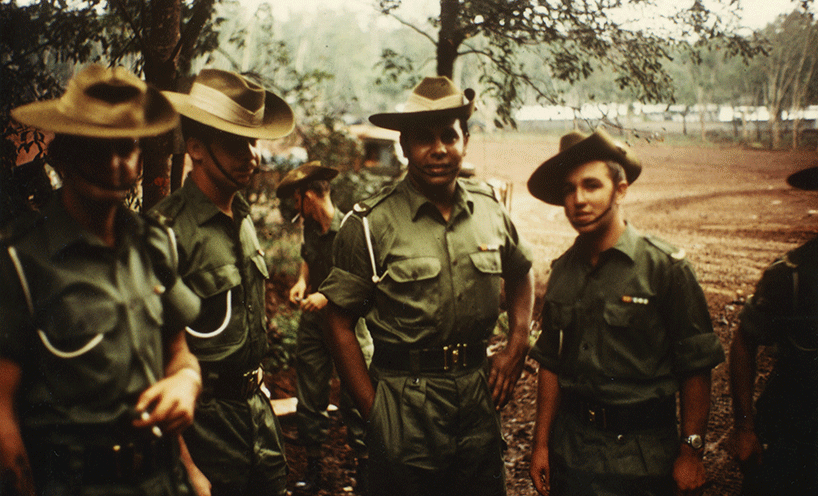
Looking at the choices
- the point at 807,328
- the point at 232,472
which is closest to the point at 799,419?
the point at 807,328

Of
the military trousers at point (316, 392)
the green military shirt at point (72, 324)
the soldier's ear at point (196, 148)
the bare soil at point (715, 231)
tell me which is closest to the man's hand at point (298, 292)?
the military trousers at point (316, 392)

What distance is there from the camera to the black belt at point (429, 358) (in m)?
2.43

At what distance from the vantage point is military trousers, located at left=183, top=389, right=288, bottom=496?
240 cm

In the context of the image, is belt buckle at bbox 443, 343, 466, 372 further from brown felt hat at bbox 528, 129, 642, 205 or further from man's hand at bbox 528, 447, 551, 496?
brown felt hat at bbox 528, 129, 642, 205

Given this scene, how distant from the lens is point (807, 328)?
7.37ft

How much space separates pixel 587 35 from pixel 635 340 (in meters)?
3.75

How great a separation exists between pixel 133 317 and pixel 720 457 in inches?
171

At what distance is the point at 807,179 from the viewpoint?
2.77m

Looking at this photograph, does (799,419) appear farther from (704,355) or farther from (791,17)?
(791,17)

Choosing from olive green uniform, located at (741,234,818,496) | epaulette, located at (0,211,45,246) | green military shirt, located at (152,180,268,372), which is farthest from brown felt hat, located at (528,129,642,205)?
epaulette, located at (0,211,45,246)

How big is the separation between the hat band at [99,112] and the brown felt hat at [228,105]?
79 centimetres

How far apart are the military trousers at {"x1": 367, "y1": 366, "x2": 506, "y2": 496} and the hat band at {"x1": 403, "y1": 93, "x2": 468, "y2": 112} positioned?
4.21 feet

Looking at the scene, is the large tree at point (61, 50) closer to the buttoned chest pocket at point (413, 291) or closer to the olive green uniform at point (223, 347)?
the olive green uniform at point (223, 347)

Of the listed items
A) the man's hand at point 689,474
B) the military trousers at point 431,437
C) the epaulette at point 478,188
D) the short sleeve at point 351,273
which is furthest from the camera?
the epaulette at point 478,188
